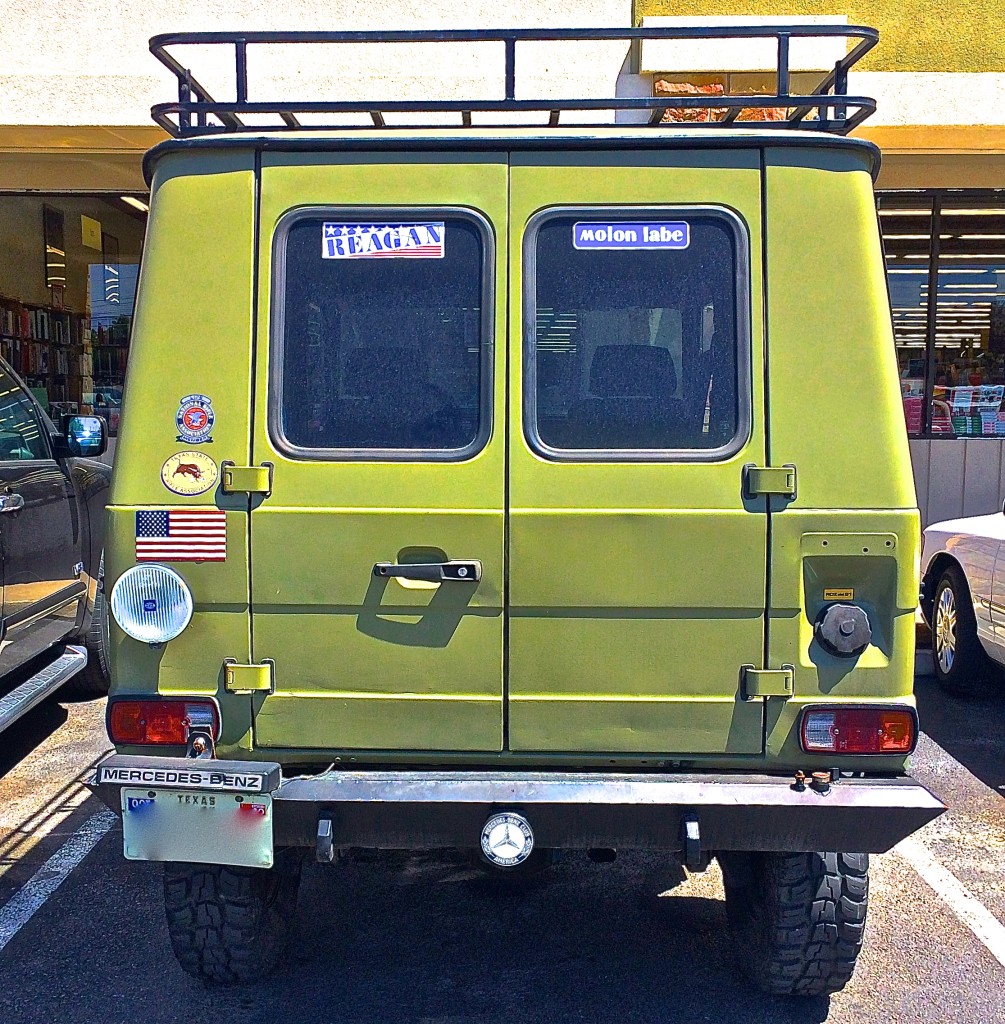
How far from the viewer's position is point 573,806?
112 inches

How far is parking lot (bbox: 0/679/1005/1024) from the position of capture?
3377 mm

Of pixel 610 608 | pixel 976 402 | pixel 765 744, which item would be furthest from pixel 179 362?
pixel 976 402

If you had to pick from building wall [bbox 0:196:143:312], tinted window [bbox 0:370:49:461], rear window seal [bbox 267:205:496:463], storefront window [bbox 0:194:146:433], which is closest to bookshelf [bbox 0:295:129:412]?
storefront window [bbox 0:194:146:433]

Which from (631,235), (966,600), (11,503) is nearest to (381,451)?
(631,235)

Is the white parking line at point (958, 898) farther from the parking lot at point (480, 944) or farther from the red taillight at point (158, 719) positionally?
the red taillight at point (158, 719)

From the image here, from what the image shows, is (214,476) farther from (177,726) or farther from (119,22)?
(119,22)

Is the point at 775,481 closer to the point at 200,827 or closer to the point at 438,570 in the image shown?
the point at 438,570

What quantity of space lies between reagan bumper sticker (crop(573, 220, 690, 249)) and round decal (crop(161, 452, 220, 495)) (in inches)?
46.6

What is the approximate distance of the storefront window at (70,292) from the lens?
32.8ft

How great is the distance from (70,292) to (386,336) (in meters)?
8.58

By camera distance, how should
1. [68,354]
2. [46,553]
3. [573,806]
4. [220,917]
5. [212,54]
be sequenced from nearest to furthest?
[573,806], [220,917], [46,553], [212,54], [68,354]

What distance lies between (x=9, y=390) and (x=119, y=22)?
13.0 ft

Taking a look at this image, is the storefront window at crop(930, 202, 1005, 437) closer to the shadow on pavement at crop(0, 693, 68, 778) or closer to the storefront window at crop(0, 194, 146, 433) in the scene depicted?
the storefront window at crop(0, 194, 146, 433)

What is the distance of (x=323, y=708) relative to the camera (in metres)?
3.01
